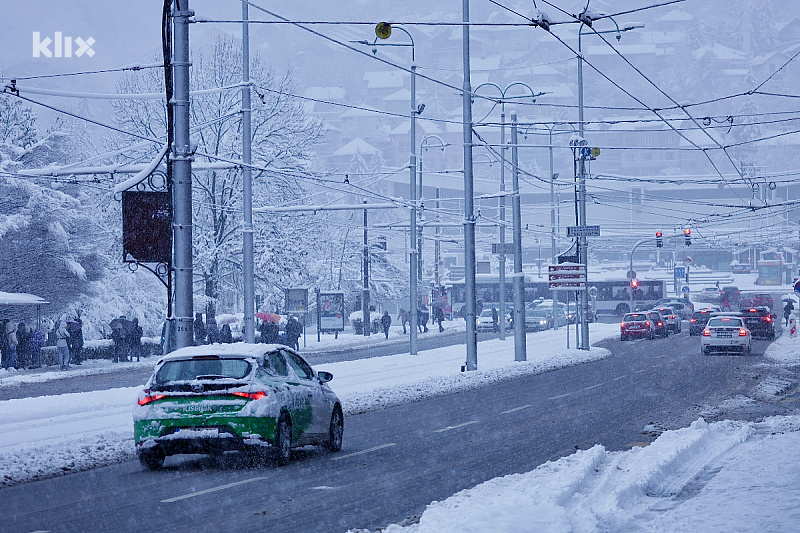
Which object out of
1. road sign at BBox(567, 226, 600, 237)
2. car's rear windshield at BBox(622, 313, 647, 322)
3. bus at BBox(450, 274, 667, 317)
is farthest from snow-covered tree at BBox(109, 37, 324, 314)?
bus at BBox(450, 274, 667, 317)

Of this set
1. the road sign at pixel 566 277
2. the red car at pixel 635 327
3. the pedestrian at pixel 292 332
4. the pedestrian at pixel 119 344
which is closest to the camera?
the road sign at pixel 566 277

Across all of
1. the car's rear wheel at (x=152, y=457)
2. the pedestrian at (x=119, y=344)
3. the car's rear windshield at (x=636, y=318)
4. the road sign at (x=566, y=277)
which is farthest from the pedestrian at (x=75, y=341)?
the car's rear windshield at (x=636, y=318)

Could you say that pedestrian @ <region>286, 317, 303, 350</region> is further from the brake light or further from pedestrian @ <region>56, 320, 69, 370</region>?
the brake light

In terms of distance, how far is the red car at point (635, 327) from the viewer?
59.7 m

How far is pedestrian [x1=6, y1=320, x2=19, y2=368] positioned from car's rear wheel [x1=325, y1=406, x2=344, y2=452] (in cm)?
2470

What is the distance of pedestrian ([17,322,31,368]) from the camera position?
40656mm

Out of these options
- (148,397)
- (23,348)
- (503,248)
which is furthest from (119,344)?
(148,397)

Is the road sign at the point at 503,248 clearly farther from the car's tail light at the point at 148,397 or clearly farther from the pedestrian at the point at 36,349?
the car's tail light at the point at 148,397

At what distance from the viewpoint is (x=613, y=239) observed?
127562 mm

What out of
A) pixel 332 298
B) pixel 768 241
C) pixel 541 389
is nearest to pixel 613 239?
pixel 768 241

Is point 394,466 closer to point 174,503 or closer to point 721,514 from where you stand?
point 174,503

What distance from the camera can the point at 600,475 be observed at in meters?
11.9

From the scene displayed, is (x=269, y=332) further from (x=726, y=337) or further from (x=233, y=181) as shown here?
(x=726, y=337)

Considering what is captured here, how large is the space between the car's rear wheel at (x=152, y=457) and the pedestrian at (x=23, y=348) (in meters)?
28.1
